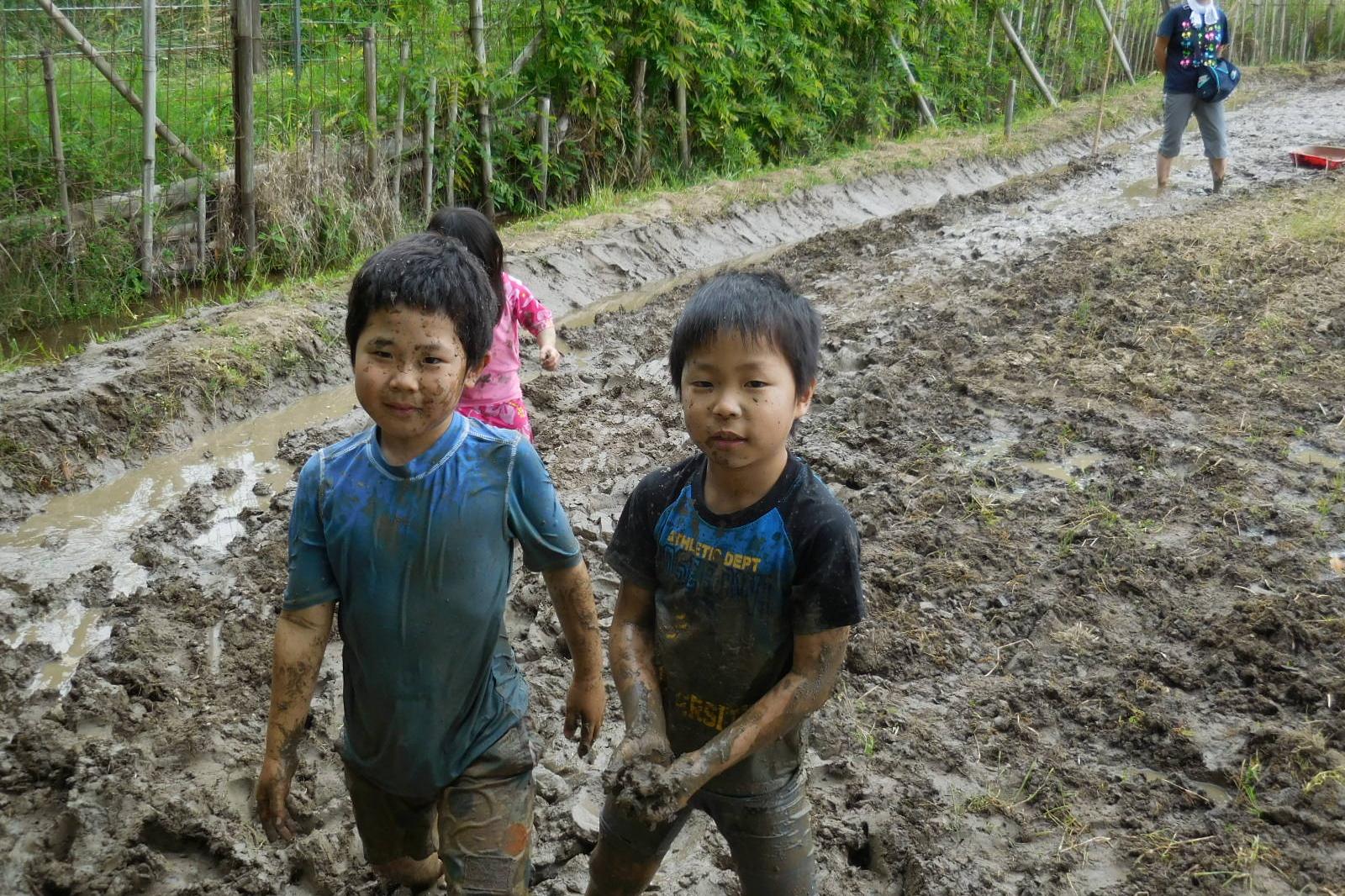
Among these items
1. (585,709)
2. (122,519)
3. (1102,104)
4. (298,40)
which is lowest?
(122,519)

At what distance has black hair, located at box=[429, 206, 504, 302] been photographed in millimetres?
3900

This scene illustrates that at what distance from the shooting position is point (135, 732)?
362 cm

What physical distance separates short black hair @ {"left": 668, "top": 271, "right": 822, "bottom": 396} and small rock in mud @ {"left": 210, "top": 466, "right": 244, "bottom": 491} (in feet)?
12.8

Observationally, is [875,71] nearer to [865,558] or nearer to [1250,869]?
[865,558]

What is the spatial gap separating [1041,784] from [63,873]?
263 centimetres

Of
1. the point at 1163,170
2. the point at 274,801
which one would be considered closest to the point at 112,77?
the point at 274,801

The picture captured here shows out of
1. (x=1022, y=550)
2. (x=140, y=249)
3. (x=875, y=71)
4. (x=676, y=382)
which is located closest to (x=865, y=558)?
(x=1022, y=550)

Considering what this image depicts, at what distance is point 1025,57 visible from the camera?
17.8 metres

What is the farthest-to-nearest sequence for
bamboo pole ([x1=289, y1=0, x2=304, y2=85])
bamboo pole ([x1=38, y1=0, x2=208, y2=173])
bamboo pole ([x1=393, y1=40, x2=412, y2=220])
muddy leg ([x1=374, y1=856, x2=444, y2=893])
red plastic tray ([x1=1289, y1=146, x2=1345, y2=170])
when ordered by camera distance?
1. red plastic tray ([x1=1289, y1=146, x2=1345, y2=170])
2. bamboo pole ([x1=289, y1=0, x2=304, y2=85])
3. bamboo pole ([x1=393, y1=40, x2=412, y2=220])
4. bamboo pole ([x1=38, y1=0, x2=208, y2=173])
5. muddy leg ([x1=374, y1=856, x2=444, y2=893])

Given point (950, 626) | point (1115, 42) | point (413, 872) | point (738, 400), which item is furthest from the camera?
point (1115, 42)

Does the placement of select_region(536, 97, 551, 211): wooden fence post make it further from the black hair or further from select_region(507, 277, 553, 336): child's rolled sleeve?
the black hair

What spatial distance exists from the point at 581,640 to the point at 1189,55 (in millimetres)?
10983

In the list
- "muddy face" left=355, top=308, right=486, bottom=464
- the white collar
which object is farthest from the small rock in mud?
the white collar

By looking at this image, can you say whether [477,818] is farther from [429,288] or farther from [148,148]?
[148,148]
